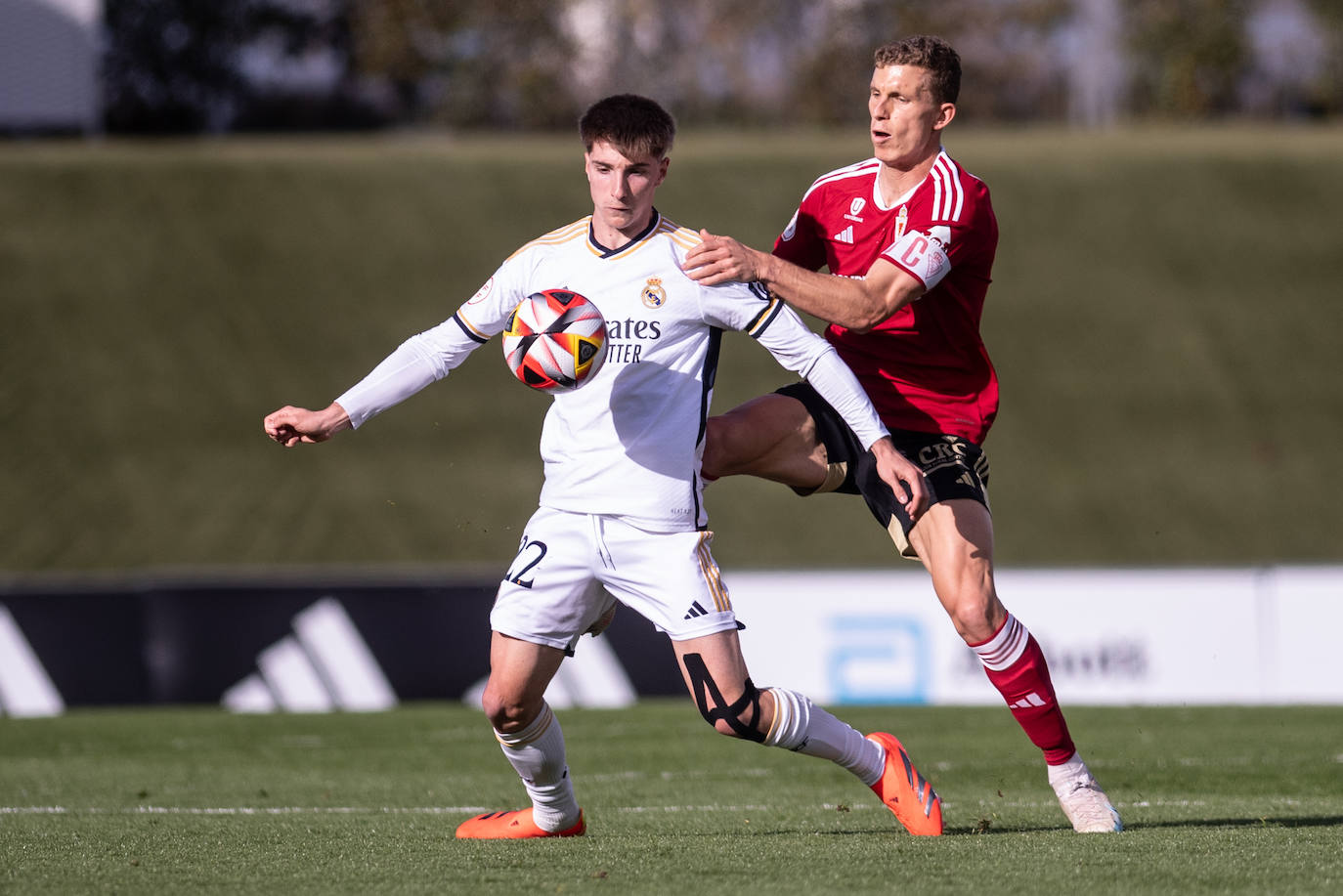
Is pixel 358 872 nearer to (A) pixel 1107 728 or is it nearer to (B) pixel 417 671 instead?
(A) pixel 1107 728

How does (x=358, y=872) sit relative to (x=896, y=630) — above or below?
above

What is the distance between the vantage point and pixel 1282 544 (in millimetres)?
21562

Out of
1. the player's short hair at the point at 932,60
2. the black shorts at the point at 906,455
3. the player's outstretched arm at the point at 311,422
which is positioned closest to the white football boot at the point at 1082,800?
the black shorts at the point at 906,455

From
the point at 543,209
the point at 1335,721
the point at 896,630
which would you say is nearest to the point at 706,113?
the point at 543,209

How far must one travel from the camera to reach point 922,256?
5.51 meters

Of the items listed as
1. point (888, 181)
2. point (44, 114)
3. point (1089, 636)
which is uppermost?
point (888, 181)

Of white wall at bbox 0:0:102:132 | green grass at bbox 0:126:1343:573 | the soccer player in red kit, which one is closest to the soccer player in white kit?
the soccer player in red kit

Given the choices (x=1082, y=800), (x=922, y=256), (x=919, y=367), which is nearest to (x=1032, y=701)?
(x=1082, y=800)

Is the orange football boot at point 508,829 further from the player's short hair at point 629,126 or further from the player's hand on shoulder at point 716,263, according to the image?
the player's short hair at point 629,126

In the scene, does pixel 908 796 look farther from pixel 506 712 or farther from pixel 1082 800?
pixel 506 712

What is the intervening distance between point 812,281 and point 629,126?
817 mm

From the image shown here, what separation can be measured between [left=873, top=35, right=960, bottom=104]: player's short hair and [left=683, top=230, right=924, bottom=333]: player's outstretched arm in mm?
714

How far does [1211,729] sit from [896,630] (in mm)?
2914

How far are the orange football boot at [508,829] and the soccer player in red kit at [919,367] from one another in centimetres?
134
